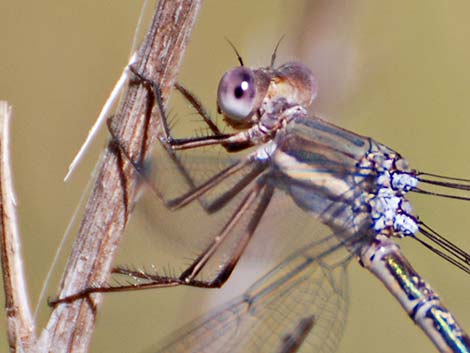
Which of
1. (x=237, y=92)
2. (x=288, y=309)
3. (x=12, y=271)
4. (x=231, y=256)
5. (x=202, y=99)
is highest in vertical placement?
(x=202, y=99)

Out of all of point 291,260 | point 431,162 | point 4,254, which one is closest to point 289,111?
point 291,260

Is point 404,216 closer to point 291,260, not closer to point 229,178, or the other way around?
point 291,260

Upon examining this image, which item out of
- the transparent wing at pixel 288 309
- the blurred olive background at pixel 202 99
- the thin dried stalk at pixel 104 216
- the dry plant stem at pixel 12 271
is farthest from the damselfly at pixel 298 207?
the blurred olive background at pixel 202 99

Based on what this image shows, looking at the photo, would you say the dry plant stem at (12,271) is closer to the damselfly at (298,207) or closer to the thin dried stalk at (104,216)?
the thin dried stalk at (104,216)

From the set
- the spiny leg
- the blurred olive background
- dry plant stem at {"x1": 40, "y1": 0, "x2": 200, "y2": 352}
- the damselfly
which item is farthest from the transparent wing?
the blurred olive background

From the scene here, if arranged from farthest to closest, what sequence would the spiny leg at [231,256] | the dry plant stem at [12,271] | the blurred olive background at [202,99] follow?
the blurred olive background at [202,99] < the spiny leg at [231,256] < the dry plant stem at [12,271]

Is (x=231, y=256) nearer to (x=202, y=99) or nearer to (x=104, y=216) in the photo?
(x=104, y=216)

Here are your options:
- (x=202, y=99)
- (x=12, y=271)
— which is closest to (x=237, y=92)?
(x=12, y=271)
